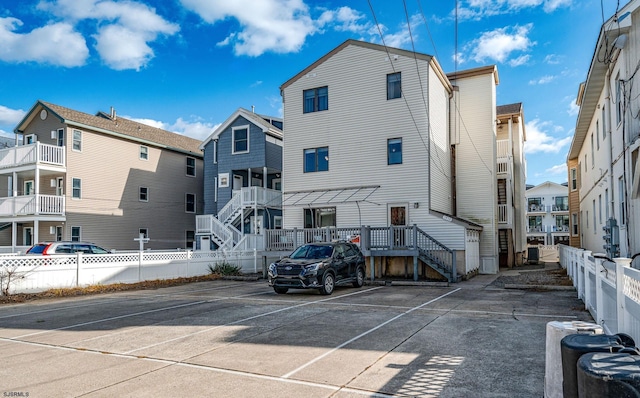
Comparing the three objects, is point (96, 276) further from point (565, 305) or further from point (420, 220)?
point (565, 305)

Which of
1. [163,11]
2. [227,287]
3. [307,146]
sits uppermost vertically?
[163,11]

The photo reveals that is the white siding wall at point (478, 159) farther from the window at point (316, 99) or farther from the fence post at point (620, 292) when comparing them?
the fence post at point (620, 292)

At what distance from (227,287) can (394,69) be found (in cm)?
1273

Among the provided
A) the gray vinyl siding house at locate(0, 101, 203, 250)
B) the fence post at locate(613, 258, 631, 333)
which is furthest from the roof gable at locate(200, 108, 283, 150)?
the fence post at locate(613, 258, 631, 333)

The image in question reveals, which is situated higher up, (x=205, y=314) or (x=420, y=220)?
(x=420, y=220)

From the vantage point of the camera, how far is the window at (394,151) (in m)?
21.3

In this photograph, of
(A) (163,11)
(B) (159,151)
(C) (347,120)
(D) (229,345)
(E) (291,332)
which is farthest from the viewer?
(B) (159,151)

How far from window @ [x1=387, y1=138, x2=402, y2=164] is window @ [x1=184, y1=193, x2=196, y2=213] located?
60.0 ft

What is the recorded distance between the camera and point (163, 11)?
62.2 feet

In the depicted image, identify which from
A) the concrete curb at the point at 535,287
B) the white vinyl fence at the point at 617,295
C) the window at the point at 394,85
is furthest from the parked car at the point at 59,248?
the white vinyl fence at the point at 617,295

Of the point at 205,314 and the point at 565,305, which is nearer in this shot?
the point at 205,314

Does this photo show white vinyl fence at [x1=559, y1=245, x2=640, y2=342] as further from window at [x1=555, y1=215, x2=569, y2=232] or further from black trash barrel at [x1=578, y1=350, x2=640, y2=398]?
window at [x1=555, y1=215, x2=569, y2=232]

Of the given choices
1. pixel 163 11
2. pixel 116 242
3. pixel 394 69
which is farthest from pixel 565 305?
pixel 116 242

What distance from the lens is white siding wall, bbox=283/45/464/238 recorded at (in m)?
20.9
